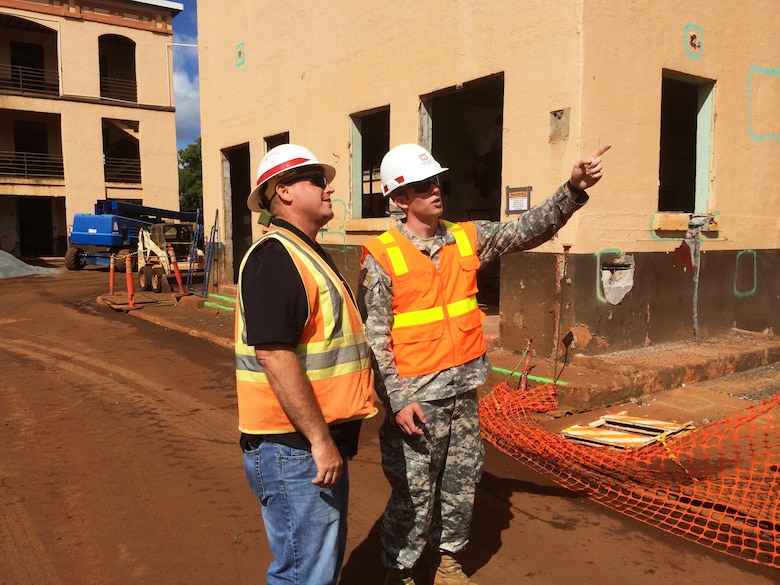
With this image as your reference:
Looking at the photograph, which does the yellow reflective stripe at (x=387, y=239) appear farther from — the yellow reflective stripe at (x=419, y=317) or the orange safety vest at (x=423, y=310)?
the yellow reflective stripe at (x=419, y=317)

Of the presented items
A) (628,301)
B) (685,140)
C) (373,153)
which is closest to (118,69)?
(373,153)

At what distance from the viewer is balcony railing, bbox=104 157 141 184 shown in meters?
29.0

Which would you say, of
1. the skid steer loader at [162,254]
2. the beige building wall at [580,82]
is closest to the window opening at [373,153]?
the beige building wall at [580,82]

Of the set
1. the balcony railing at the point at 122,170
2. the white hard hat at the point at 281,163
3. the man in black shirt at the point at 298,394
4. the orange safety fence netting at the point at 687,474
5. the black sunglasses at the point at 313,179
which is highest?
the balcony railing at the point at 122,170

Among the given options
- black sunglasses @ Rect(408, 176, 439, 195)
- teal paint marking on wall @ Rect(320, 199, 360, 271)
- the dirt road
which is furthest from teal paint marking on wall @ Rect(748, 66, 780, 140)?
black sunglasses @ Rect(408, 176, 439, 195)

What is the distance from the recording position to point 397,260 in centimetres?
271

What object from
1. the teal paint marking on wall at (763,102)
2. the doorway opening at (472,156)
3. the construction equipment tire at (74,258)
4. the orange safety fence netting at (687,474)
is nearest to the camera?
the orange safety fence netting at (687,474)

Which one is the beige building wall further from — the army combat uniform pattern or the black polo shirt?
the black polo shirt

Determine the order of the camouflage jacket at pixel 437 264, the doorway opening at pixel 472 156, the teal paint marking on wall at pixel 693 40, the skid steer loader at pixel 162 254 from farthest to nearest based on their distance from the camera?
the skid steer loader at pixel 162 254, the doorway opening at pixel 472 156, the teal paint marking on wall at pixel 693 40, the camouflage jacket at pixel 437 264

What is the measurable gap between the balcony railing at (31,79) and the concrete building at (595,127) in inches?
938

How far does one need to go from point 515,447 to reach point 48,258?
2830cm

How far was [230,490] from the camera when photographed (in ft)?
13.1

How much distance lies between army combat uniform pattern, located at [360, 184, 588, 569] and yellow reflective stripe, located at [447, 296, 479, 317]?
0.23 meters

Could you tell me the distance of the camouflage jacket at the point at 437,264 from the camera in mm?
2590
